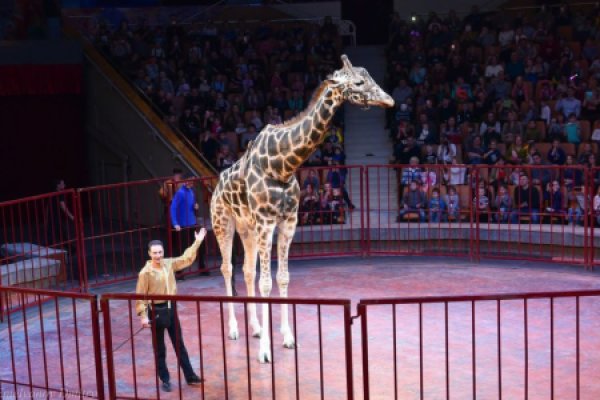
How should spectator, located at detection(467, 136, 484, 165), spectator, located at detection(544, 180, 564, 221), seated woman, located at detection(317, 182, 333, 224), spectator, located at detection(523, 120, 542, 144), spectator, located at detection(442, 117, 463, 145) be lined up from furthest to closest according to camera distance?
1. spectator, located at detection(442, 117, 463, 145)
2. spectator, located at detection(523, 120, 542, 144)
3. spectator, located at detection(467, 136, 484, 165)
4. seated woman, located at detection(317, 182, 333, 224)
5. spectator, located at detection(544, 180, 564, 221)

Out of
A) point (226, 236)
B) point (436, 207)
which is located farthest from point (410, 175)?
point (226, 236)

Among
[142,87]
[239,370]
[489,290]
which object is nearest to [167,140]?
[142,87]

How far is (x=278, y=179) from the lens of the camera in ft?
37.4

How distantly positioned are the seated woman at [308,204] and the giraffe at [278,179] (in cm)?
441

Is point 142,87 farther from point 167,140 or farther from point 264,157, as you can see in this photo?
point 264,157

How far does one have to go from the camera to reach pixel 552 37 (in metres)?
22.0

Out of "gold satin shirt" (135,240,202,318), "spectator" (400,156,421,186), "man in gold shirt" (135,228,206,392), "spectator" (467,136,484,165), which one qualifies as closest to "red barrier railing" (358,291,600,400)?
"man in gold shirt" (135,228,206,392)

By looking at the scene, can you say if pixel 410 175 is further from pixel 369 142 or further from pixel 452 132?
pixel 369 142

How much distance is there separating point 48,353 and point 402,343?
425cm

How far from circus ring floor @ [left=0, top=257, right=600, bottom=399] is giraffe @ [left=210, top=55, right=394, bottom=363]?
23.7 inches

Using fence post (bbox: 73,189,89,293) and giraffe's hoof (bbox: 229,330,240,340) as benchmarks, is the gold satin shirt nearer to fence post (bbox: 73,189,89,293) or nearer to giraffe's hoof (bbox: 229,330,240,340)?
giraffe's hoof (bbox: 229,330,240,340)

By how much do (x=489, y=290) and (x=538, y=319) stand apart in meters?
1.55

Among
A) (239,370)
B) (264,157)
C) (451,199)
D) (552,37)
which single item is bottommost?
(239,370)

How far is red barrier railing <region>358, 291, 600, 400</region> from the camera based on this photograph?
10039mm
